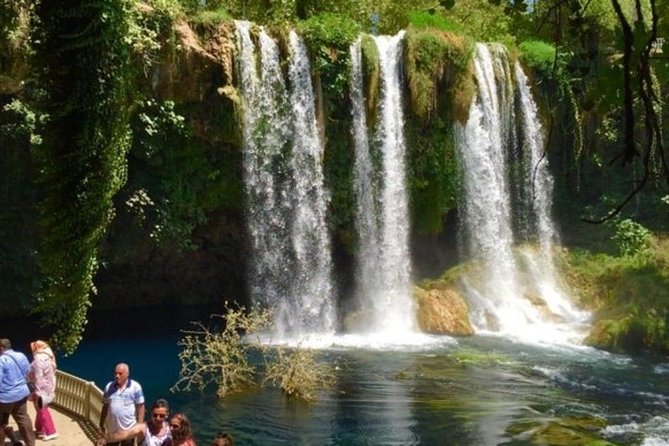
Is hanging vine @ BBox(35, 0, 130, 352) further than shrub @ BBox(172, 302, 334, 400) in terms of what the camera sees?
No

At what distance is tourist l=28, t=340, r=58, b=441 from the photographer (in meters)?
8.83

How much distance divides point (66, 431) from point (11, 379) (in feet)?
5.45

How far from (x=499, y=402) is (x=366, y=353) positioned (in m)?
4.54

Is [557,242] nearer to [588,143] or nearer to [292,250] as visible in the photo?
[588,143]

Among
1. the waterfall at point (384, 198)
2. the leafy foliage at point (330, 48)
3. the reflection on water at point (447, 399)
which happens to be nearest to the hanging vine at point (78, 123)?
the reflection on water at point (447, 399)

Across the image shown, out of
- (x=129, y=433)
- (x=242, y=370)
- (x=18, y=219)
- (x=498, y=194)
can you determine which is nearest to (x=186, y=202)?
(x=18, y=219)

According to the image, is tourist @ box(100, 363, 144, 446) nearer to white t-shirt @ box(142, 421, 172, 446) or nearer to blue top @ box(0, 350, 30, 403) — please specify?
white t-shirt @ box(142, 421, 172, 446)

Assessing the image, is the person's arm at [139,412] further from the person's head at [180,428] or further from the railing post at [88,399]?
the railing post at [88,399]

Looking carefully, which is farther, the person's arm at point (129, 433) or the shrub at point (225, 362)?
the shrub at point (225, 362)

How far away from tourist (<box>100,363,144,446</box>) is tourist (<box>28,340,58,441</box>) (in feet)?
5.13

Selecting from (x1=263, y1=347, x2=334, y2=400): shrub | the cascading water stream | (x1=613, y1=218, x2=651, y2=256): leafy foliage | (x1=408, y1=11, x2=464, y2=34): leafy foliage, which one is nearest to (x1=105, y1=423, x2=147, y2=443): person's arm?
(x1=263, y1=347, x2=334, y2=400): shrub

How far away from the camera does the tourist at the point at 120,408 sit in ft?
24.5

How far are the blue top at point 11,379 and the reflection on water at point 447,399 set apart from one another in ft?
11.1

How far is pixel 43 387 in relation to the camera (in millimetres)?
8844
